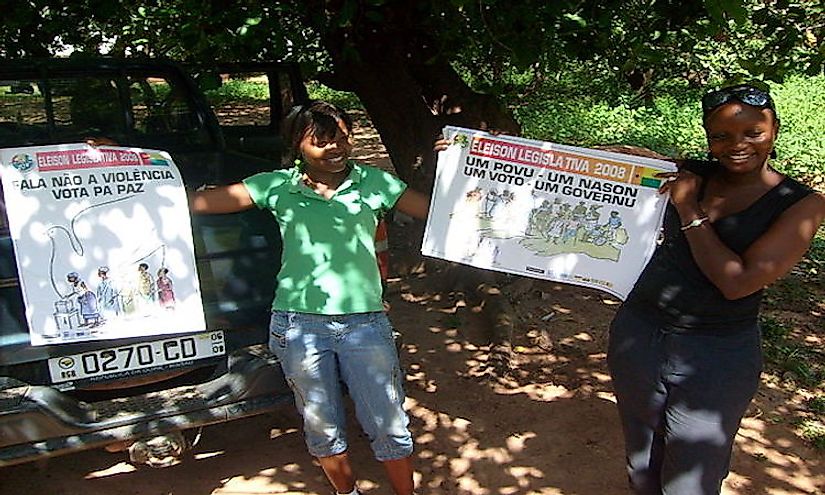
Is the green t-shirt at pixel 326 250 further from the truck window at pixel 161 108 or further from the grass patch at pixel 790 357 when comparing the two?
the grass patch at pixel 790 357

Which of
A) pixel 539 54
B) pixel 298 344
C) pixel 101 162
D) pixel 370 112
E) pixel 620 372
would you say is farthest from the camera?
pixel 370 112

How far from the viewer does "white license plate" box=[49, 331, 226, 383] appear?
287cm

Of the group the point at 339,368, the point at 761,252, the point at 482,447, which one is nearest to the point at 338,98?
the point at 482,447

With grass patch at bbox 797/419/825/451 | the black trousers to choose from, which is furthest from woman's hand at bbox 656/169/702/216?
grass patch at bbox 797/419/825/451

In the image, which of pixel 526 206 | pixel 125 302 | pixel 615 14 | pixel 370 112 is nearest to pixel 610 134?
pixel 370 112

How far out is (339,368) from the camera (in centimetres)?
282

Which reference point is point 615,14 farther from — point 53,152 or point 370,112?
point 53,152

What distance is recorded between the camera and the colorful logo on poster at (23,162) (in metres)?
2.82

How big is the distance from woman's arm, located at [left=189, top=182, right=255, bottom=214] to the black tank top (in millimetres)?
1373

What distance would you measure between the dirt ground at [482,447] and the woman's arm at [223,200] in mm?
1147

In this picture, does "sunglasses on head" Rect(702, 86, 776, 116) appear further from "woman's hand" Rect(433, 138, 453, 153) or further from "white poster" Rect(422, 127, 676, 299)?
"woman's hand" Rect(433, 138, 453, 153)

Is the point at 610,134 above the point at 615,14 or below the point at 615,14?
below

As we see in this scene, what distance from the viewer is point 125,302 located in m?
2.86

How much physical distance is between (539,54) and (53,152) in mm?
2384
